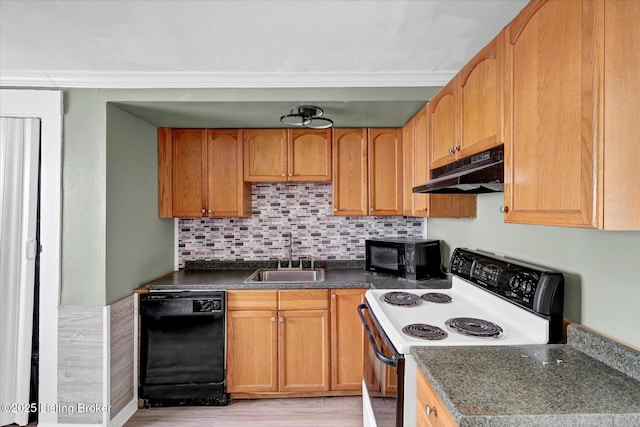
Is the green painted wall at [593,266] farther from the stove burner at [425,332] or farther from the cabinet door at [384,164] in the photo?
the cabinet door at [384,164]

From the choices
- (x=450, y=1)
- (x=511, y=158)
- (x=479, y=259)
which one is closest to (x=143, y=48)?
(x=450, y=1)

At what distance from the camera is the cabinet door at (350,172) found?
8.91ft

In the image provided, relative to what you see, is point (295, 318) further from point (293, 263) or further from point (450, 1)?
point (450, 1)

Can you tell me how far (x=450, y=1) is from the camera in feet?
4.44

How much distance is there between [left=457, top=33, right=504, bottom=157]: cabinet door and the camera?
126cm

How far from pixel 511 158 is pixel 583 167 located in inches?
12.2

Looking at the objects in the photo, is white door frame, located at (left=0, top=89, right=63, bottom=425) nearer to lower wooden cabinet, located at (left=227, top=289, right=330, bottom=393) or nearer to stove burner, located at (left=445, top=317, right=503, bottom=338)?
lower wooden cabinet, located at (left=227, top=289, right=330, bottom=393)

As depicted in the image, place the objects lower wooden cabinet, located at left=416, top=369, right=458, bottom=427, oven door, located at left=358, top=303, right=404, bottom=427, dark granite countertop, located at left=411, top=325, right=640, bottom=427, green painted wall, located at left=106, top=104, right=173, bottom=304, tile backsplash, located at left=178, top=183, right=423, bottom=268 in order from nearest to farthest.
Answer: dark granite countertop, located at left=411, top=325, right=640, bottom=427 → lower wooden cabinet, located at left=416, top=369, right=458, bottom=427 → oven door, located at left=358, top=303, right=404, bottom=427 → green painted wall, located at left=106, top=104, right=173, bottom=304 → tile backsplash, located at left=178, top=183, right=423, bottom=268

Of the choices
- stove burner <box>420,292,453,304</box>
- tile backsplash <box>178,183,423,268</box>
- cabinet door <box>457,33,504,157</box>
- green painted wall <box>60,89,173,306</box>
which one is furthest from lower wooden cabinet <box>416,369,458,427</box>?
green painted wall <box>60,89,173,306</box>

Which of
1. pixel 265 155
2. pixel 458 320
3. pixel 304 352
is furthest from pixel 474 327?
pixel 265 155

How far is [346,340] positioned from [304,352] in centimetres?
32

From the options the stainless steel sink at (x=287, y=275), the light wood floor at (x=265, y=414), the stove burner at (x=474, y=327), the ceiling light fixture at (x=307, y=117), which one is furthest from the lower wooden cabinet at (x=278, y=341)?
the ceiling light fixture at (x=307, y=117)

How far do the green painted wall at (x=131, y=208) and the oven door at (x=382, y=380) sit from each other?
1661 mm

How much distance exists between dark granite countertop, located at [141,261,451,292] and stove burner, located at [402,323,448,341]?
76 cm
